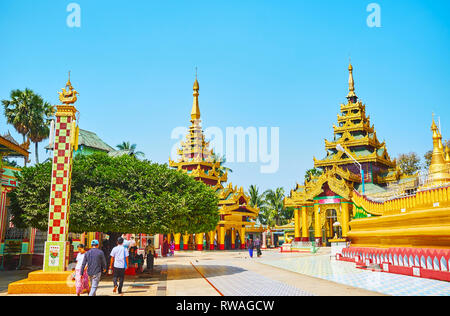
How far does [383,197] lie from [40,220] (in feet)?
57.0

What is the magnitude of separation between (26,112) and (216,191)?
23.6 meters

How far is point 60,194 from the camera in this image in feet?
44.7

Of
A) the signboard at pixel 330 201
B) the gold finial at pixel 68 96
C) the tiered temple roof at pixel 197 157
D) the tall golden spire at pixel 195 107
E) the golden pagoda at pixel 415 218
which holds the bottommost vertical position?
the golden pagoda at pixel 415 218

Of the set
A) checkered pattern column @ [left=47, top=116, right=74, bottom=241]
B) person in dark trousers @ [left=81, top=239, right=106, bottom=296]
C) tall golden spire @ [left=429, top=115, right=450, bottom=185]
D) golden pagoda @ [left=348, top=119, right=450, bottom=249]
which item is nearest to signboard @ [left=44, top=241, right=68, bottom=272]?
checkered pattern column @ [left=47, top=116, right=74, bottom=241]

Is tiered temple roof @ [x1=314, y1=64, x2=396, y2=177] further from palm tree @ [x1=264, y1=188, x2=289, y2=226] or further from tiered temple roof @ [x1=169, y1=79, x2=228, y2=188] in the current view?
palm tree @ [x1=264, y1=188, x2=289, y2=226]

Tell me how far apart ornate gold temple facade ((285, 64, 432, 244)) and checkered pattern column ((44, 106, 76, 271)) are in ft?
115

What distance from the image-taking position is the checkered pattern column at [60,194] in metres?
13.2

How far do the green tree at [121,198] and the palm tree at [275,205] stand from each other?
5662 centimetres

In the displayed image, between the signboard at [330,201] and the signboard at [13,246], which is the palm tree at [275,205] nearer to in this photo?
the signboard at [330,201]

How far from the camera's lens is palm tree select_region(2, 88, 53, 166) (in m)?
39.9

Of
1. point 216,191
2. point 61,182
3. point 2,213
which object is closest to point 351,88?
point 216,191

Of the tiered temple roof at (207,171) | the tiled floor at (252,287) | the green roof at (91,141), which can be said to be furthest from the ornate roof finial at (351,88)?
the tiled floor at (252,287)

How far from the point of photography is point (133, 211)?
16.5m

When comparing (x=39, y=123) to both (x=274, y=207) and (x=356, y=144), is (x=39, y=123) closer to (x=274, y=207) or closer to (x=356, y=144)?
(x=356, y=144)
